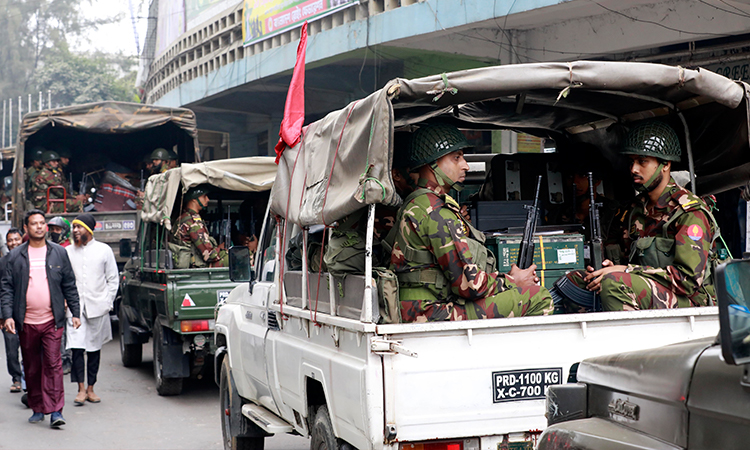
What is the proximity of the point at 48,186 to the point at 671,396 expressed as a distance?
45.6 ft

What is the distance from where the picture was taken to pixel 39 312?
25.7 feet

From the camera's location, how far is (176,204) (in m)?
9.68

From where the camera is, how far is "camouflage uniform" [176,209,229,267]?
938cm

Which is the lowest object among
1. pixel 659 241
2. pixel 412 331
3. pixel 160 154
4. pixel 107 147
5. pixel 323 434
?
pixel 323 434

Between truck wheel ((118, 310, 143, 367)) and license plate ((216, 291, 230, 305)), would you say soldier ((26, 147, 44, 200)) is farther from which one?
license plate ((216, 291, 230, 305))

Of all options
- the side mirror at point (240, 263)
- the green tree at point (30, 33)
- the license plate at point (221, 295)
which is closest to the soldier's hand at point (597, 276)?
the side mirror at point (240, 263)

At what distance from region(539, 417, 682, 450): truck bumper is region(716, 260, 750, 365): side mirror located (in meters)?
0.43

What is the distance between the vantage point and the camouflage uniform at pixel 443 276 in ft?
13.4

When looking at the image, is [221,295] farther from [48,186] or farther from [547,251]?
[48,186]

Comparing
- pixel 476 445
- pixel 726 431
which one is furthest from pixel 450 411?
pixel 726 431

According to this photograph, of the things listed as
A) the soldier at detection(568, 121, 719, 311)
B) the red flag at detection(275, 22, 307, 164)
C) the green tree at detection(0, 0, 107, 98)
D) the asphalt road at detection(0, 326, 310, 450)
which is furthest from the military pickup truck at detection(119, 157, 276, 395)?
the green tree at detection(0, 0, 107, 98)

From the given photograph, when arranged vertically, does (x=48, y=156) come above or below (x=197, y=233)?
above

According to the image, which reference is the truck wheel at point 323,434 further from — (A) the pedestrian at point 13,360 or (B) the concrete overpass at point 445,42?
(B) the concrete overpass at point 445,42

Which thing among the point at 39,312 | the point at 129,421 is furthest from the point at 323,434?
the point at 39,312
